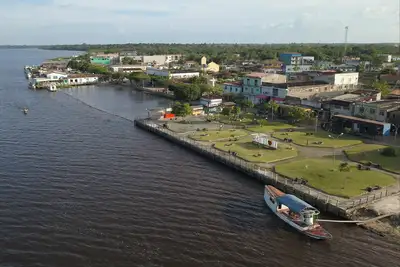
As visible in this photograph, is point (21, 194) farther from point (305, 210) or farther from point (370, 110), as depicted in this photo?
point (370, 110)

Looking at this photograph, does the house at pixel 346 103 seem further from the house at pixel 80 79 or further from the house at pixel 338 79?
the house at pixel 80 79

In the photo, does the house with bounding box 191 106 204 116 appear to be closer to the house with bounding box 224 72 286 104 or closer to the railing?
the house with bounding box 224 72 286 104

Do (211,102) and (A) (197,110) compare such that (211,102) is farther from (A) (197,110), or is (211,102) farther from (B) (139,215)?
(B) (139,215)

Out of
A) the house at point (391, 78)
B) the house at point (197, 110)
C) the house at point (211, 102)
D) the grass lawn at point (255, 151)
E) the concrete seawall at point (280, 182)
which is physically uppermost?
the house at point (391, 78)

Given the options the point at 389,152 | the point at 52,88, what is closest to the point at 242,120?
the point at 389,152

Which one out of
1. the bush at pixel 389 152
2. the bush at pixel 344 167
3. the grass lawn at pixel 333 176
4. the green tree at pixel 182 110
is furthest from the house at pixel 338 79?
the grass lawn at pixel 333 176

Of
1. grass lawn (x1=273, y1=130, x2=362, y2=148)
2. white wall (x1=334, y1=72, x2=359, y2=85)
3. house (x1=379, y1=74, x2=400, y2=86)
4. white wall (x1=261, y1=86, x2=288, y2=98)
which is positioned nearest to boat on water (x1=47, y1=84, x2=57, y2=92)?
white wall (x1=261, y1=86, x2=288, y2=98)

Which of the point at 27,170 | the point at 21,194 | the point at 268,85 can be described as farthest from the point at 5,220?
the point at 268,85
